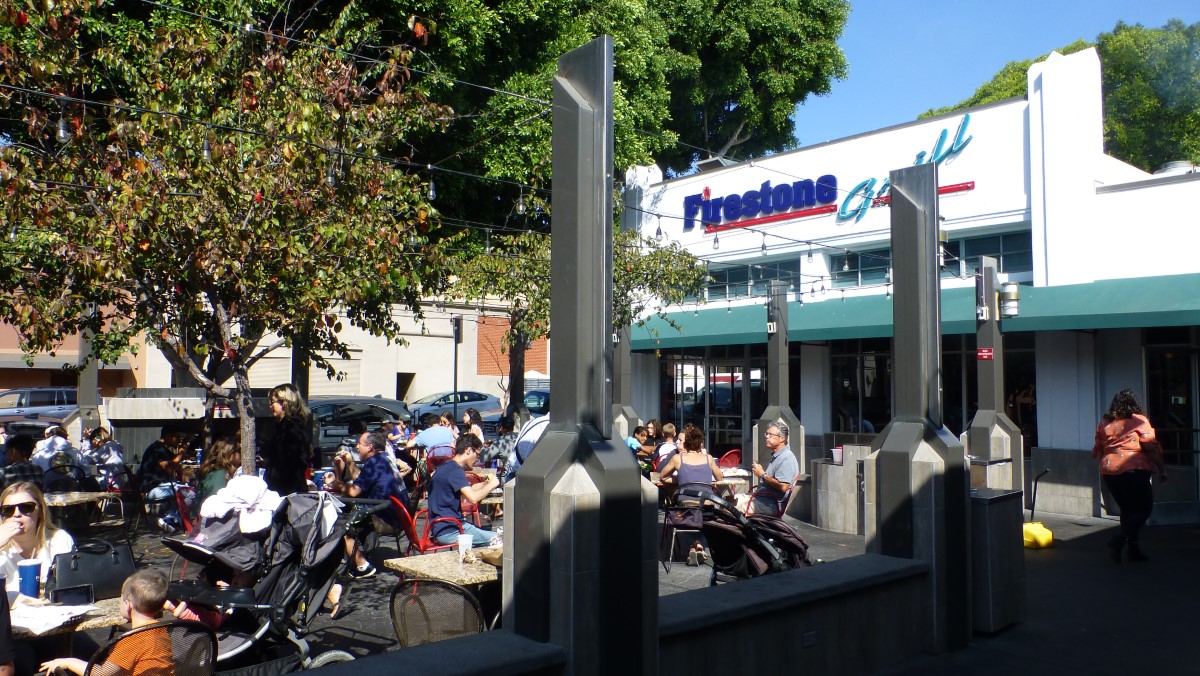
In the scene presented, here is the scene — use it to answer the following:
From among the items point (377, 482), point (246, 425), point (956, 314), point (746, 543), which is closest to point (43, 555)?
point (246, 425)

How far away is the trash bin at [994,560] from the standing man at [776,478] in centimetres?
266

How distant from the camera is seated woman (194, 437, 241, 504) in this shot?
8.86 m

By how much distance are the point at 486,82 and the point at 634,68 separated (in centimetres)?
434

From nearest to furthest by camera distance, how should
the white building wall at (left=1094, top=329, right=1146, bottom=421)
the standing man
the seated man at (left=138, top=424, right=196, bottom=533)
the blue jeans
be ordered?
the blue jeans, the standing man, the seated man at (left=138, top=424, right=196, bottom=533), the white building wall at (left=1094, top=329, right=1146, bottom=421)

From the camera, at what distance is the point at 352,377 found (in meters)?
37.5

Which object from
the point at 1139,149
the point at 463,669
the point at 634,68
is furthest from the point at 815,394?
the point at 1139,149

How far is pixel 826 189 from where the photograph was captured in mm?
19656

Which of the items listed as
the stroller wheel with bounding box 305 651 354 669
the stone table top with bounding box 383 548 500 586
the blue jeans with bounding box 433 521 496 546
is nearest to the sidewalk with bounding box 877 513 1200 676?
the stone table top with bounding box 383 548 500 586

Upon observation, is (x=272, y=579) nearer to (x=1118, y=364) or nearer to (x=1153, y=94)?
(x=1118, y=364)

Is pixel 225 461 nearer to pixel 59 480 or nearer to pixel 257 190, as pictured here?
pixel 257 190

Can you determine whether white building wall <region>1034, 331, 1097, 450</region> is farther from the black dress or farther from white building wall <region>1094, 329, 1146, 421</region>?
the black dress

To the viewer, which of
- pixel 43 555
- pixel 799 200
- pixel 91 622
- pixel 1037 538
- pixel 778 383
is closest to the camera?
pixel 91 622

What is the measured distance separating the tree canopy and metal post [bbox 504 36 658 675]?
3258cm

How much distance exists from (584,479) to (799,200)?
16861 mm
